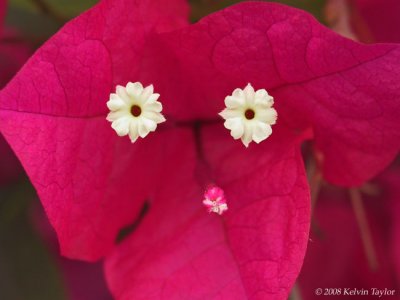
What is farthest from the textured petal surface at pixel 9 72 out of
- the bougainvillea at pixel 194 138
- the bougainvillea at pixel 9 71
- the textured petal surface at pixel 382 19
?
the textured petal surface at pixel 382 19

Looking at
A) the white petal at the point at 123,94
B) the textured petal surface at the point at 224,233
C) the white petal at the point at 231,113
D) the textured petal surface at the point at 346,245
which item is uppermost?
the white petal at the point at 123,94

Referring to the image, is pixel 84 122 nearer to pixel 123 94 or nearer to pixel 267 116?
pixel 123 94

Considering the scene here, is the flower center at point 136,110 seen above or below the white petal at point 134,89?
below

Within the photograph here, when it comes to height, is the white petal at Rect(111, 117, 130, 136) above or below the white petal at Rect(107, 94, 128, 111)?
below

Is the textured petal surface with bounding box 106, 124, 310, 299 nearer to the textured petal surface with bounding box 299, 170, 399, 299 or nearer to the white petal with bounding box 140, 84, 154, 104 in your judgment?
the white petal with bounding box 140, 84, 154, 104

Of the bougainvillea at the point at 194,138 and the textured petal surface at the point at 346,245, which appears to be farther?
the textured petal surface at the point at 346,245

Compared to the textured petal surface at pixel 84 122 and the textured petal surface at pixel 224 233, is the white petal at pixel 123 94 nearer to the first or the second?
the textured petal surface at pixel 84 122

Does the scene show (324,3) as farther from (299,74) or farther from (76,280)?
(76,280)

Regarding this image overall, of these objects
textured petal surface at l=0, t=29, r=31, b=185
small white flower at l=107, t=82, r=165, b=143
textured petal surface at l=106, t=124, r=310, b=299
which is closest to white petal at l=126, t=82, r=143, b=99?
small white flower at l=107, t=82, r=165, b=143
